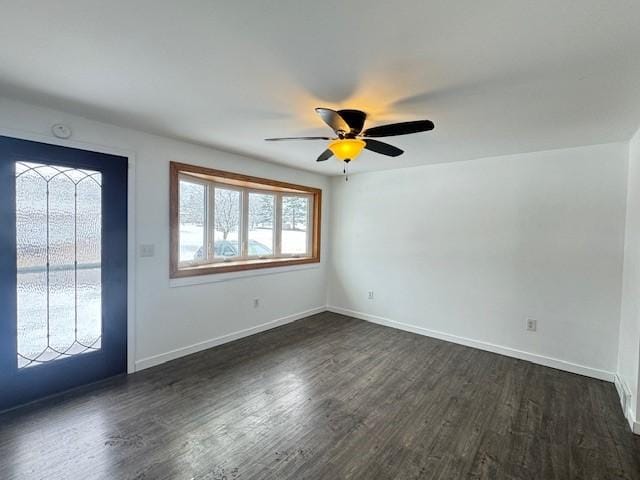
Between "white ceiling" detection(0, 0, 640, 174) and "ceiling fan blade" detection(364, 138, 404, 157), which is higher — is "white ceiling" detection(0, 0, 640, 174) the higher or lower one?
the higher one

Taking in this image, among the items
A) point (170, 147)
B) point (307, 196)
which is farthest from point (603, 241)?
point (170, 147)

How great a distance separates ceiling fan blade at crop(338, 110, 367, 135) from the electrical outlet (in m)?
2.26

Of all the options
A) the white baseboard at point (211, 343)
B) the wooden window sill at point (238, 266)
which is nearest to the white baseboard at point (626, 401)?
the white baseboard at point (211, 343)

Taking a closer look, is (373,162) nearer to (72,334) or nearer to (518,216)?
(518,216)

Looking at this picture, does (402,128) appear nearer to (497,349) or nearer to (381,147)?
(381,147)

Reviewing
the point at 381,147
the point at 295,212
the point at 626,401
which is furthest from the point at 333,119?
the point at 626,401

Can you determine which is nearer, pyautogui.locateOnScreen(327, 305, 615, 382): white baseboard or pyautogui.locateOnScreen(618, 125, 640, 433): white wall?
pyautogui.locateOnScreen(618, 125, 640, 433): white wall

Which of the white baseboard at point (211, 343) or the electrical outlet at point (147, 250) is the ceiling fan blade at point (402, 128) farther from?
the white baseboard at point (211, 343)

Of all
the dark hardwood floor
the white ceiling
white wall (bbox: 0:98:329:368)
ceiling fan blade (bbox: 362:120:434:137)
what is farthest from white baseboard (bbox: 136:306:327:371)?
ceiling fan blade (bbox: 362:120:434:137)

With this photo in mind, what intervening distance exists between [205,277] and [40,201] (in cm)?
160

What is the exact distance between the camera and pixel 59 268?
250 centimetres

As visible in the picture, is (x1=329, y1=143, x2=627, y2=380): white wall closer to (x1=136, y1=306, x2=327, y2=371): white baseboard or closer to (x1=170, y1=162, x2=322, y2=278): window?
(x1=170, y1=162, x2=322, y2=278): window

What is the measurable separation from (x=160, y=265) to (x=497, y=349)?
154 inches

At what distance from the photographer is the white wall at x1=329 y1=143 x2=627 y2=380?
3.02 meters
